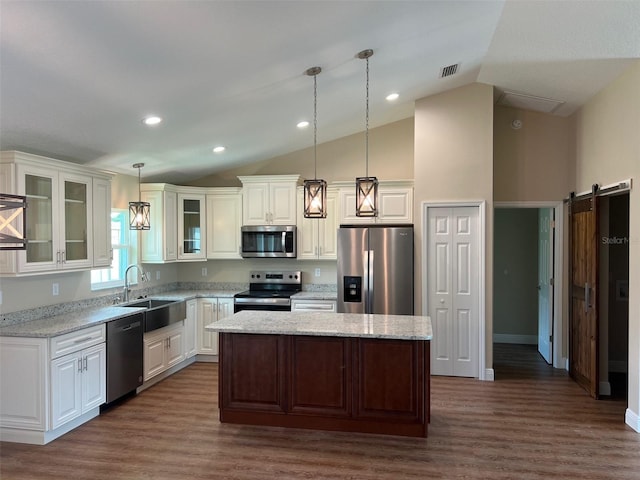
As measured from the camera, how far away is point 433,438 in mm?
3512

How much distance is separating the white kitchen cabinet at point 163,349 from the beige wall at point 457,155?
9.69 feet

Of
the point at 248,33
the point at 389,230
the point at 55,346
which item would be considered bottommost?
the point at 55,346

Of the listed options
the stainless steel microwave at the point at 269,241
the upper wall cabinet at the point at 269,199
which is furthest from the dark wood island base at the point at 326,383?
the upper wall cabinet at the point at 269,199

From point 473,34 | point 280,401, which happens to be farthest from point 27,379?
point 473,34

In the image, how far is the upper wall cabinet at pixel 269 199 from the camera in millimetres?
5863

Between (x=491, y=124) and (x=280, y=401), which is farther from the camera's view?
(x=491, y=124)

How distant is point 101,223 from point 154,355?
155cm

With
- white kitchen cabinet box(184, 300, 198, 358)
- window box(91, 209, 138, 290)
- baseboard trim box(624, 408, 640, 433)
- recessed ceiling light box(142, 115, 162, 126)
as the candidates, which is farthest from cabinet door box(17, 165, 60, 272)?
baseboard trim box(624, 408, 640, 433)

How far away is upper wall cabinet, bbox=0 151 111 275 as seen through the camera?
347cm

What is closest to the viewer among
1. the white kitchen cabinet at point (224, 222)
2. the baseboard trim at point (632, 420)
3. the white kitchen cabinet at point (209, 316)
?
the baseboard trim at point (632, 420)

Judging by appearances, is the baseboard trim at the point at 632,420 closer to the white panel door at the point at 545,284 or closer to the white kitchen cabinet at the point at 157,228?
the white panel door at the point at 545,284

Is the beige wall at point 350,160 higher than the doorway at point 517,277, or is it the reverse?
the beige wall at point 350,160

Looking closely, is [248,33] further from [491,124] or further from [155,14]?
[491,124]

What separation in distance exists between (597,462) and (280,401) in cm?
243
